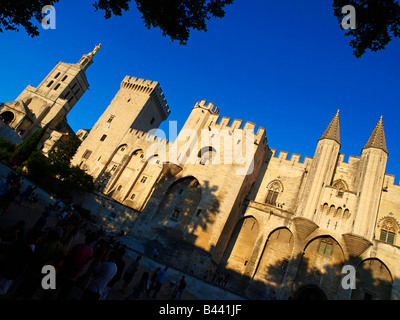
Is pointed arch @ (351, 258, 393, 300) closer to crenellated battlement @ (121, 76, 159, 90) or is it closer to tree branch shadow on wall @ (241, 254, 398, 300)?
tree branch shadow on wall @ (241, 254, 398, 300)

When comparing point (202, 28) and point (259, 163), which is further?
point (259, 163)

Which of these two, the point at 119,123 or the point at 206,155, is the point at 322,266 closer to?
the point at 206,155

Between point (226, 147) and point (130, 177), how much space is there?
14.6 m

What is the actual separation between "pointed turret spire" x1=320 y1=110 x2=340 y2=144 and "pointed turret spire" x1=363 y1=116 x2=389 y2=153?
2703mm

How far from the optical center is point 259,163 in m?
26.2

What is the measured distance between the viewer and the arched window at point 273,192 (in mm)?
25852

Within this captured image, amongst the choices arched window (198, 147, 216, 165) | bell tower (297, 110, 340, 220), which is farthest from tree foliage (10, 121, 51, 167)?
bell tower (297, 110, 340, 220)

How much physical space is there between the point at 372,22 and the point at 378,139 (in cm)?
1986

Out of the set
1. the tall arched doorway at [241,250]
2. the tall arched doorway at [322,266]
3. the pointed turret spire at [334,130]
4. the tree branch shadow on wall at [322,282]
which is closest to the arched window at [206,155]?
the tall arched doorway at [241,250]

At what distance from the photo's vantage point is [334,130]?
81.4 ft

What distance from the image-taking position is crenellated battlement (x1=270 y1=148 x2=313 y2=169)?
86.9 feet

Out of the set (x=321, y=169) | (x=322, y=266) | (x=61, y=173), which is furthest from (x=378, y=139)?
(x=61, y=173)
